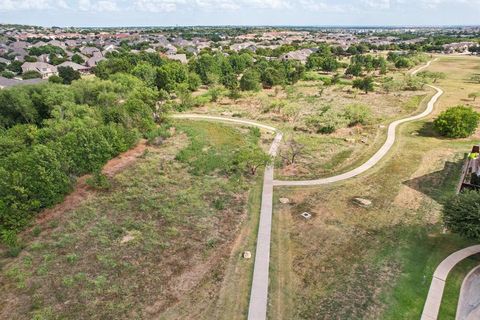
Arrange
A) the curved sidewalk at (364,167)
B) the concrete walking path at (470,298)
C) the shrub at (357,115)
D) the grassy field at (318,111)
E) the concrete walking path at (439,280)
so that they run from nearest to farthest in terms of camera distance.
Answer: the concrete walking path at (470,298), the concrete walking path at (439,280), the curved sidewalk at (364,167), the grassy field at (318,111), the shrub at (357,115)

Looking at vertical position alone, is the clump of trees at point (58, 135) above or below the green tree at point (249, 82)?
below

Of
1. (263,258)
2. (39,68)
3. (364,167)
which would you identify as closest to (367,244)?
(263,258)

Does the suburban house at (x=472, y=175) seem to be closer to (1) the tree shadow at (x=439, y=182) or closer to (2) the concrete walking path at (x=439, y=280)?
(1) the tree shadow at (x=439, y=182)

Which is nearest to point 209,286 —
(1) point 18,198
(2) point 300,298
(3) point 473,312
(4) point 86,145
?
(2) point 300,298

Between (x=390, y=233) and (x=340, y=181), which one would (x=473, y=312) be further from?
(x=340, y=181)

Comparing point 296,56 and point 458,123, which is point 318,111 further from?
point 296,56

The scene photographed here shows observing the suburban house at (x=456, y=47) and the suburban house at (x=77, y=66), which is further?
the suburban house at (x=456, y=47)

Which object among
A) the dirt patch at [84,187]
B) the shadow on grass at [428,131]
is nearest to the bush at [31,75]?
the dirt patch at [84,187]
